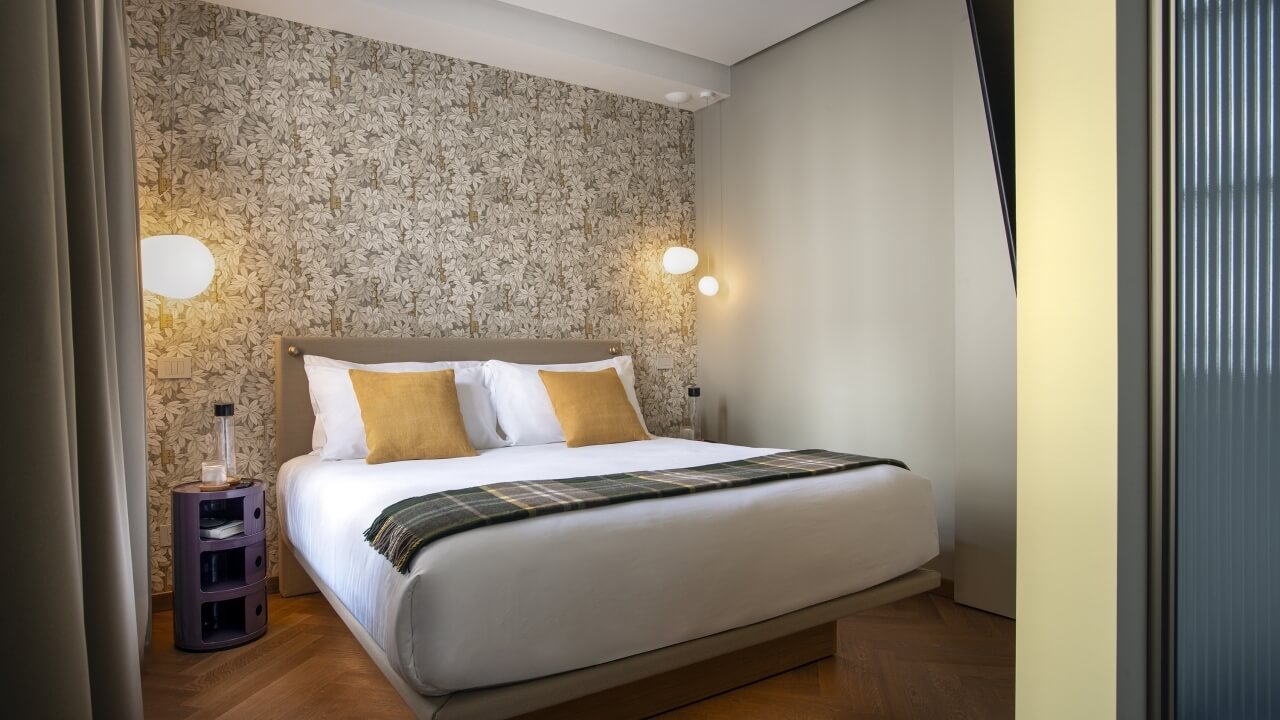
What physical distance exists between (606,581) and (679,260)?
3.09 metres

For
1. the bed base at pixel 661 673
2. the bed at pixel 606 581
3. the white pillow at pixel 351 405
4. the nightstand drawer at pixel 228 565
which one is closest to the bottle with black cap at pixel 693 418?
the white pillow at pixel 351 405

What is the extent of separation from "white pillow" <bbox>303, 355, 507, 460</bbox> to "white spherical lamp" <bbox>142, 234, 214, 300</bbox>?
582 mm

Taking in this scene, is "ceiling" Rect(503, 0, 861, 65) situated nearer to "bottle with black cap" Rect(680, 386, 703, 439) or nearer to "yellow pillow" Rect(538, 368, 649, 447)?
"yellow pillow" Rect(538, 368, 649, 447)

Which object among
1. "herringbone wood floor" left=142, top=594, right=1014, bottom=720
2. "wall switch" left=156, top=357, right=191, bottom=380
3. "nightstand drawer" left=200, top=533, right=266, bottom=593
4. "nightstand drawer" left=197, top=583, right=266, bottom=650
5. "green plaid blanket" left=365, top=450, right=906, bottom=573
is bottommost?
"herringbone wood floor" left=142, top=594, right=1014, bottom=720

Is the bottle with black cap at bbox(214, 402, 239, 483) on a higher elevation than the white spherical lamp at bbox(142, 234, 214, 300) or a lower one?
lower

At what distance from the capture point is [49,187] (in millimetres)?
994

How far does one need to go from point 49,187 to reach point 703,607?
1709 mm

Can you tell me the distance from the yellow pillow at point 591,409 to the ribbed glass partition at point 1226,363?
9.66ft

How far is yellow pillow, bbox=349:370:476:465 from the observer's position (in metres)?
3.06

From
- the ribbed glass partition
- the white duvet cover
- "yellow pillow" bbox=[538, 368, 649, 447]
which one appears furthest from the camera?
"yellow pillow" bbox=[538, 368, 649, 447]

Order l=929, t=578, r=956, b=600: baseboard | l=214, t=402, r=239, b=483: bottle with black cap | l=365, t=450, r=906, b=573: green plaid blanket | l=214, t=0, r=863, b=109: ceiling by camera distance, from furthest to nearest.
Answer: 1. l=214, t=0, r=863, b=109: ceiling
2. l=929, t=578, r=956, b=600: baseboard
3. l=214, t=402, r=239, b=483: bottle with black cap
4. l=365, t=450, r=906, b=573: green plaid blanket

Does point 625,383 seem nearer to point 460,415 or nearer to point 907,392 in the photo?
point 460,415

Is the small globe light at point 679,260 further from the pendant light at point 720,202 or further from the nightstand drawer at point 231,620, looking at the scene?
the nightstand drawer at point 231,620

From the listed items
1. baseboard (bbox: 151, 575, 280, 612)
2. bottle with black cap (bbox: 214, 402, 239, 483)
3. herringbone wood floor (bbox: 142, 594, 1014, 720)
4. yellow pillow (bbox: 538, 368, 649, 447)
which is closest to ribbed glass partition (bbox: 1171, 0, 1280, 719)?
herringbone wood floor (bbox: 142, 594, 1014, 720)
